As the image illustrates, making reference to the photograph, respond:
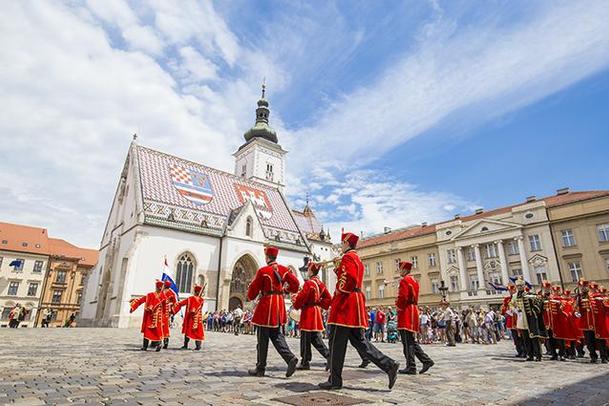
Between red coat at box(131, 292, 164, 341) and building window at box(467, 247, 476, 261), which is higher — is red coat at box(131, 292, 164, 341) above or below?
below

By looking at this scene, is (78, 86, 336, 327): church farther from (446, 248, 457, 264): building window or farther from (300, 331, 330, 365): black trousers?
(300, 331, 330, 365): black trousers

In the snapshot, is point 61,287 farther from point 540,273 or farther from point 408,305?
point 540,273

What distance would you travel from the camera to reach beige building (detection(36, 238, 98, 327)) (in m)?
52.9

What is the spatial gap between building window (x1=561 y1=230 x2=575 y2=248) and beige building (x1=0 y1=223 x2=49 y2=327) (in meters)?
65.5

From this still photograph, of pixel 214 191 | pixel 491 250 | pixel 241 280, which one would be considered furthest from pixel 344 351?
pixel 491 250

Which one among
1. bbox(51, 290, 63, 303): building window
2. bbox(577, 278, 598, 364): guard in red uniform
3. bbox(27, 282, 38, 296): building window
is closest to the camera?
bbox(577, 278, 598, 364): guard in red uniform

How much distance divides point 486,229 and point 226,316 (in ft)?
99.7

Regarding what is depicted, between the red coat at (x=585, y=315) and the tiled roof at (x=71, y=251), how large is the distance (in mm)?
65064

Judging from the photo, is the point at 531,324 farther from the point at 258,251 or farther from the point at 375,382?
the point at 258,251

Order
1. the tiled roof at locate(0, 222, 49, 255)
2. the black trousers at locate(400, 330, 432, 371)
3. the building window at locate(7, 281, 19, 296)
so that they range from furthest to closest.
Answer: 1. the tiled roof at locate(0, 222, 49, 255)
2. the building window at locate(7, 281, 19, 296)
3. the black trousers at locate(400, 330, 432, 371)

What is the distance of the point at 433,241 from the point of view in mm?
43938

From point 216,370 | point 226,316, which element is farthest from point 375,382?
point 226,316

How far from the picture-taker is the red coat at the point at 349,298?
511 cm

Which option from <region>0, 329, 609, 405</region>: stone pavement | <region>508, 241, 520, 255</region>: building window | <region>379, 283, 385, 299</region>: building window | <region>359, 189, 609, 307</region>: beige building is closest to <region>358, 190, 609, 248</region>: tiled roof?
<region>359, 189, 609, 307</region>: beige building
